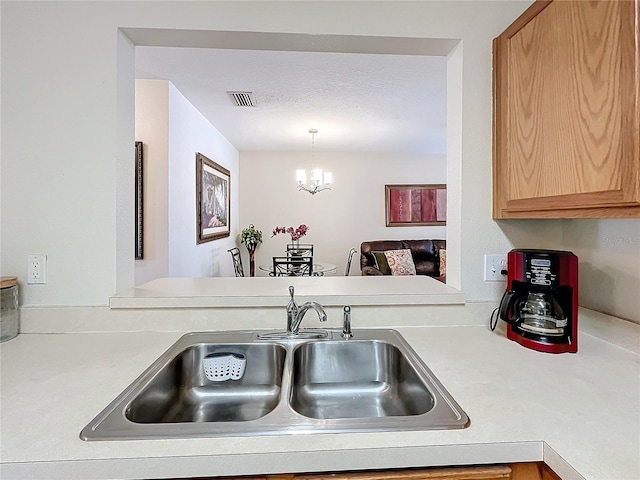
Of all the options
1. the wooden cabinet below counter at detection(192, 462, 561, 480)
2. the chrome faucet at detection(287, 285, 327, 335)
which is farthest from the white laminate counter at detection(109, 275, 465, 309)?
the wooden cabinet below counter at detection(192, 462, 561, 480)

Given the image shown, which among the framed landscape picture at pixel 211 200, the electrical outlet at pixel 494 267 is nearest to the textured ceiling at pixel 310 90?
the framed landscape picture at pixel 211 200

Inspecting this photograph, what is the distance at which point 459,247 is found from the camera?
58.9 inches

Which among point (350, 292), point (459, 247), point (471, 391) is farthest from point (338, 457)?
point (459, 247)

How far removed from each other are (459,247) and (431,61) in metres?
1.77

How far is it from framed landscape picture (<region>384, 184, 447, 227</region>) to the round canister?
529cm

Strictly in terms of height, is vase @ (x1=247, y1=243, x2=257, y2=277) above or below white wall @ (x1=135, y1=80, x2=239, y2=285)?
below

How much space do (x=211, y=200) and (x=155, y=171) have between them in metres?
1.20

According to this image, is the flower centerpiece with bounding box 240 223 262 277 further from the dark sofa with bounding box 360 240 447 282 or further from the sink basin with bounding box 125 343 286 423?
the sink basin with bounding box 125 343 286 423

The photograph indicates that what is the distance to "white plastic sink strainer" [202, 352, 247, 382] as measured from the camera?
4.08ft

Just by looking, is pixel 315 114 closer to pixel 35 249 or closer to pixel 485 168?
pixel 485 168

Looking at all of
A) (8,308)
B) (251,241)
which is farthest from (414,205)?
(8,308)

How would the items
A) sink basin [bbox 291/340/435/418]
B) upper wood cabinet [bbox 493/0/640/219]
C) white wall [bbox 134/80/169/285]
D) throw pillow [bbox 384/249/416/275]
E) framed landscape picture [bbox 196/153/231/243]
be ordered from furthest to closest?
throw pillow [bbox 384/249/416/275] → framed landscape picture [bbox 196/153/231/243] → white wall [bbox 134/80/169/285] → sink basin [bbox 291/340/435/418] → upper wood cabinet [bbox 493/0/640/219]

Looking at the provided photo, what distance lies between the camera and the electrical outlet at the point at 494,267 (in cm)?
148

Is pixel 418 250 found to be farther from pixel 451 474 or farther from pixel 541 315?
pixel 451 474
